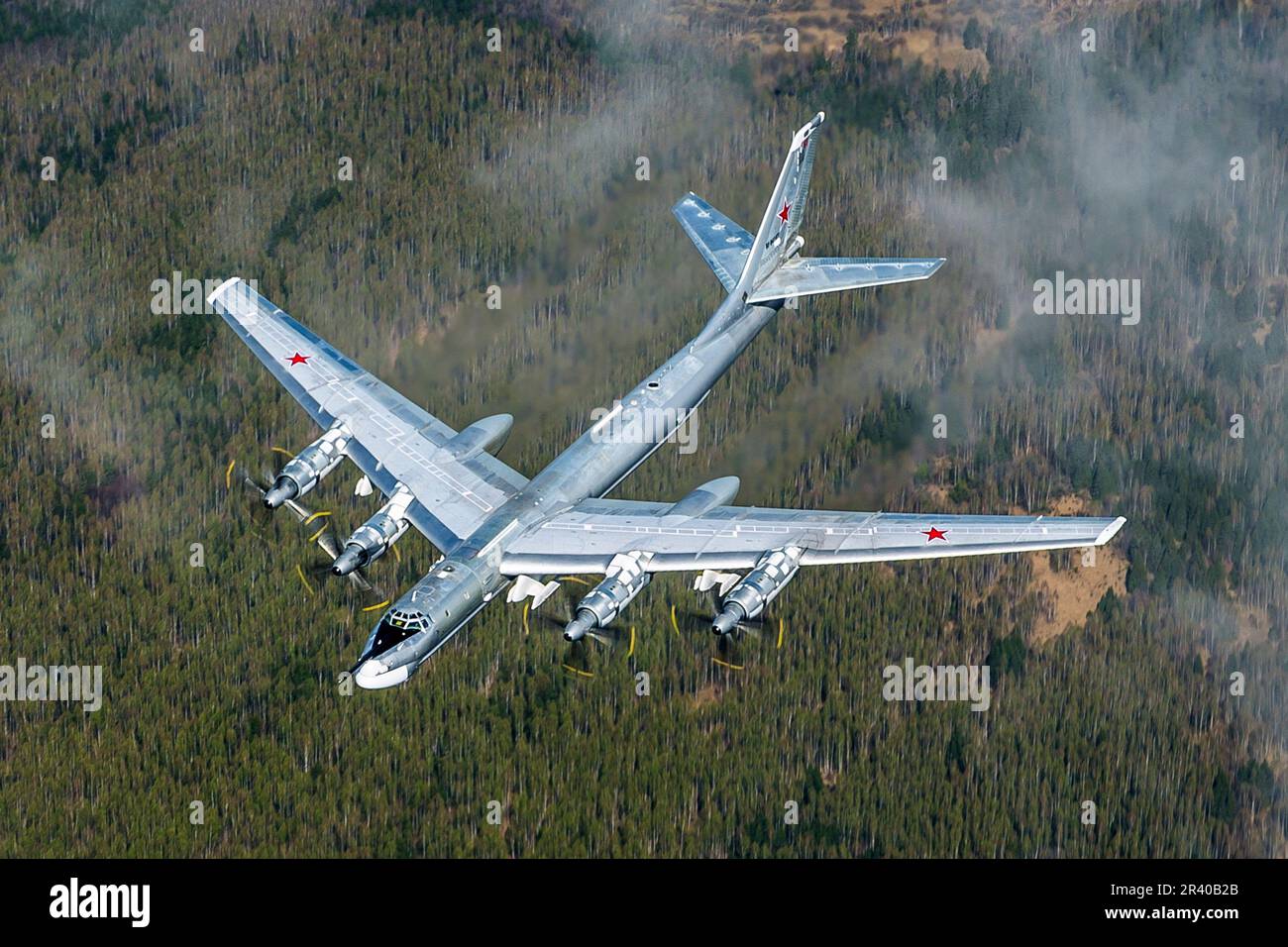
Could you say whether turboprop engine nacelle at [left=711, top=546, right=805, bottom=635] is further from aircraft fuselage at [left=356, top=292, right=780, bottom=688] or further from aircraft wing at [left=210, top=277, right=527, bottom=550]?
aircraft wing at [left=210, top=277, right=527, bottom=550]

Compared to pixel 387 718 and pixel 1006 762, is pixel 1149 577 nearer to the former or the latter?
pixel 1006 762

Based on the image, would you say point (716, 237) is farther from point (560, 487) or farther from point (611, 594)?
point (611, 594)

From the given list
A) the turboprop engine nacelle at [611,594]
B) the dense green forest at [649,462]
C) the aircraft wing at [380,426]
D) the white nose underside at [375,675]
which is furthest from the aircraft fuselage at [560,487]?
the dense green forest at [649,462]

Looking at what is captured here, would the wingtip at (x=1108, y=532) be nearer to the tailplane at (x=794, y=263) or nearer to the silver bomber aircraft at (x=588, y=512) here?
the silver bomber aircraft at (x=588, y=512)

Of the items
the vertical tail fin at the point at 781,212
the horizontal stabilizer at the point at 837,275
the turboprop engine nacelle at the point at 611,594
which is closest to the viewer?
the turboprop engine nacelle at the point at 611,594

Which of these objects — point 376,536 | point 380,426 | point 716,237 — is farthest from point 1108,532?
point 380,426

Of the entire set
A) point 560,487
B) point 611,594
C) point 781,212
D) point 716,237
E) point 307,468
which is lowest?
point 611,594

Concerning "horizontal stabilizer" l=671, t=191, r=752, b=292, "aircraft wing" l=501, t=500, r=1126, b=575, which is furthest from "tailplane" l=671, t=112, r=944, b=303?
"aircraft wing" l=501, t=500, r=1126, b=575
